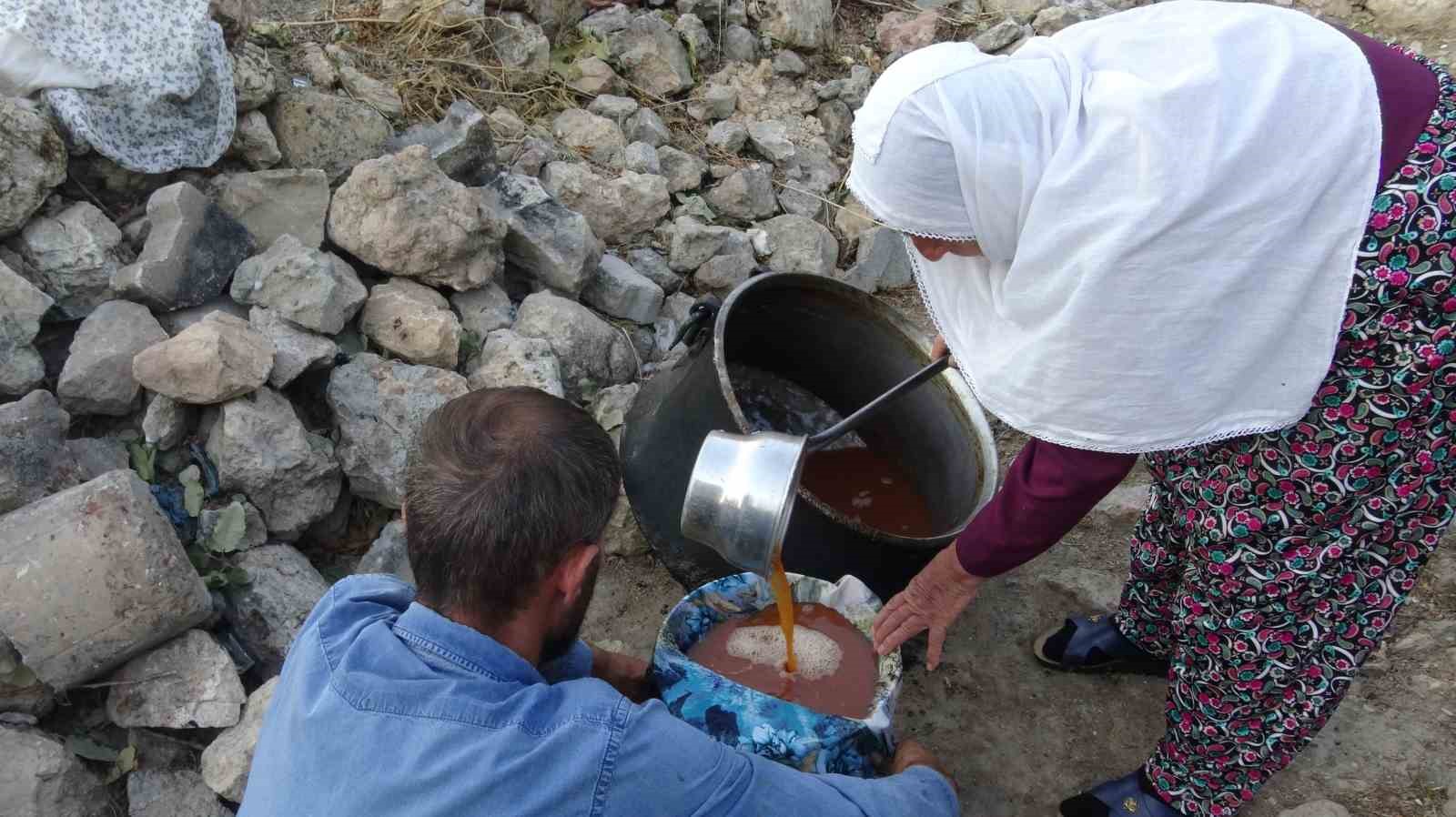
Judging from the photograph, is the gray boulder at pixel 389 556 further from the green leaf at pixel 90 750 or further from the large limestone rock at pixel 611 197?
the large limestone rock at pixel 611 197

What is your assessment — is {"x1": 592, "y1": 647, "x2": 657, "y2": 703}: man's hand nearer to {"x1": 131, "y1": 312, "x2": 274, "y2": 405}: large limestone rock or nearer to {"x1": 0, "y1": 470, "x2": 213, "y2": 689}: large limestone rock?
{"x1": 0, "y1": 470, "x2": 213, "y2": 689}: large limestone rock

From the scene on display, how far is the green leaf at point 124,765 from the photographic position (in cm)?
189

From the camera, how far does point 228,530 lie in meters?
2.17

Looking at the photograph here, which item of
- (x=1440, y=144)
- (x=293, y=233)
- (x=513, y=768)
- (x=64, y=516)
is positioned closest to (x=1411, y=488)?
(x=1440, y=144)

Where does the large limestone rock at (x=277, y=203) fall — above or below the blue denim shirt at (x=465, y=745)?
below

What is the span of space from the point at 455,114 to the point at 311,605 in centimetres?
167

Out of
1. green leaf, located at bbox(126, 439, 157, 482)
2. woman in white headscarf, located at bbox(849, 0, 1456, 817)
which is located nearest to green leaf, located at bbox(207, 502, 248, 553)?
green leaf, located at bbox(126, 439, 157, 482)

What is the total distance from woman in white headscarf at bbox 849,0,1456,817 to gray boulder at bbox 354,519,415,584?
144 centimetres

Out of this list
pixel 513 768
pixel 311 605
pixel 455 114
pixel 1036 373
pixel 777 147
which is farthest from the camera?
pixel 777 147

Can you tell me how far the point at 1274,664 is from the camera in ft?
5.13

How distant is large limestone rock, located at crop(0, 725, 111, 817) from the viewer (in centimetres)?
169

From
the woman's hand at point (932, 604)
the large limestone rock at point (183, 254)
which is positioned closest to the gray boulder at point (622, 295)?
the large limestone rock at point (183, 254)

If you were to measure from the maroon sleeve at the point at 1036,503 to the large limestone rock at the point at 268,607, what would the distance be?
1.36m

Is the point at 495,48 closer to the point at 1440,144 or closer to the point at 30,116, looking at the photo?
the point at 30,116
